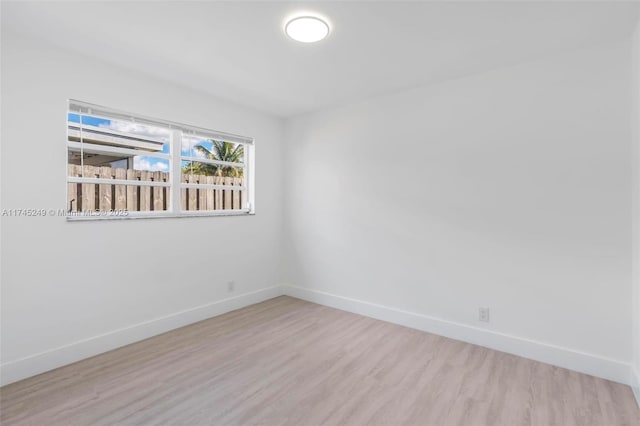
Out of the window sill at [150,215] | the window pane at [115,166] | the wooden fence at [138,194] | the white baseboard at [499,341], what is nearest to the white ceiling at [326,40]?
the window pane at [115,166]

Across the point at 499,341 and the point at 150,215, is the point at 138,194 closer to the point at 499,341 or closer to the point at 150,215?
the point at 150,215

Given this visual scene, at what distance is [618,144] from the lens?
91.9 inches

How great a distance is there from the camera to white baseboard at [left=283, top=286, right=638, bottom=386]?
92.7 inches

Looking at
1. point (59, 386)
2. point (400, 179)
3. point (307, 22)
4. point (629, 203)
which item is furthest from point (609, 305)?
point (59, 386)

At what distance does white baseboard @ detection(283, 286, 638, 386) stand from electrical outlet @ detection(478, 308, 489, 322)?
10 centimetres

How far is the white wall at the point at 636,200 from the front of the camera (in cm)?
212

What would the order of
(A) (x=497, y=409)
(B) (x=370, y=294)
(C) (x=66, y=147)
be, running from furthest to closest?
(B) (x=370, y=294) < (C) (x=66, y=147) < (A) (x=497, y=409)

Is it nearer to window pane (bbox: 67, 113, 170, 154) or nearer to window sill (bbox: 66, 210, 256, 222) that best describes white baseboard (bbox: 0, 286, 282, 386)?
Result: window sill (bbox: 66, 210, 256, 222)

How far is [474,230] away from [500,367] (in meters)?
1.15

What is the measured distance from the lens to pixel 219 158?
13.0 feet

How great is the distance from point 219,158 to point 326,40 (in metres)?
2.17

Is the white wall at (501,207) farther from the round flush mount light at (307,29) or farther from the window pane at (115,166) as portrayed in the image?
the window pane at (115,166)

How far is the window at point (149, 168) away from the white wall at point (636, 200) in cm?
358

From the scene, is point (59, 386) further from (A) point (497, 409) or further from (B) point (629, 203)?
(B) point (629, 203)
